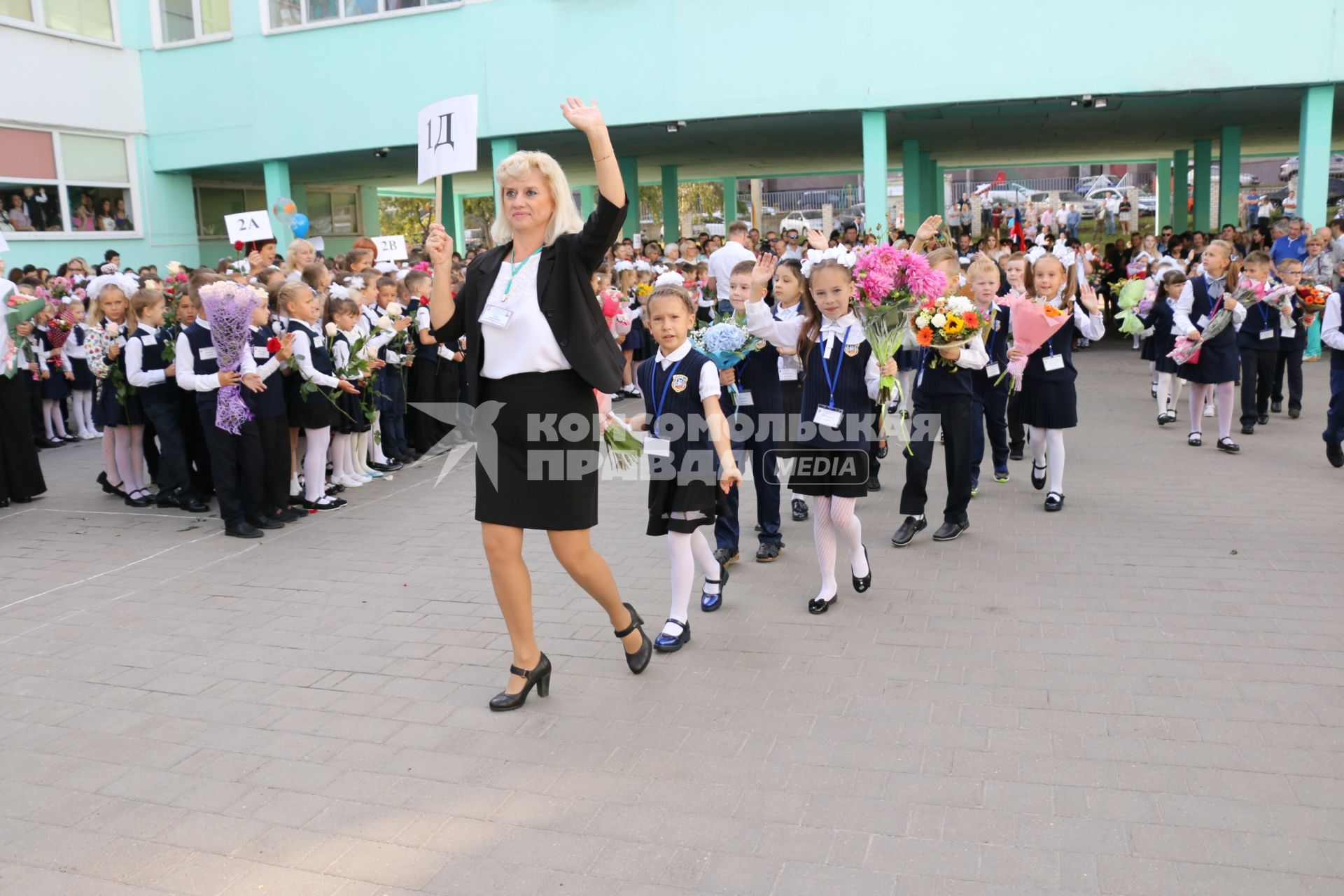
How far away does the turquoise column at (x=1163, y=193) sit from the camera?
3538 centimetres

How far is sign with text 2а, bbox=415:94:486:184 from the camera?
495cm

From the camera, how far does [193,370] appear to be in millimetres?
→ 7961

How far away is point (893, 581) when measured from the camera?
6422 millimetres

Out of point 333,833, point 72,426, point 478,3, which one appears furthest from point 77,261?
point 333,833

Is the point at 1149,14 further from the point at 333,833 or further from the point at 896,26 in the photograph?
the point at 333,833

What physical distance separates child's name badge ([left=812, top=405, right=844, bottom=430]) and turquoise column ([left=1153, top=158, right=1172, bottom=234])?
3350 centimetres

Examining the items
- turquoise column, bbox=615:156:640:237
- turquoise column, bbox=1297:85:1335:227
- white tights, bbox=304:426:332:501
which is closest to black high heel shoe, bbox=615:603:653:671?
white tights, bbox=304:426:332:501

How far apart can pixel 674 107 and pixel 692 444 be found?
14.3 m

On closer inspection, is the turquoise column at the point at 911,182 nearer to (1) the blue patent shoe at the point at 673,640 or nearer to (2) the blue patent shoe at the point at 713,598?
(2) the blue patent shoe at the point at 713,598

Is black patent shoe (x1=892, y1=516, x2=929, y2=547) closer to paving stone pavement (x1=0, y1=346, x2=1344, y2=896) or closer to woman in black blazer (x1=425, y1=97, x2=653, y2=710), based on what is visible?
paving stone pavement (x1=0, y1=346, x2=1344, y2=896)

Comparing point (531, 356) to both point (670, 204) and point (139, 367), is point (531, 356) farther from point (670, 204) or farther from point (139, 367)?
point (670, 204)

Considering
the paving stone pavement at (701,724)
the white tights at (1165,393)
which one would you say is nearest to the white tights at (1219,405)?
the white tights at (1165,393)

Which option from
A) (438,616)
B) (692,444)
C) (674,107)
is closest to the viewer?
(692,444)

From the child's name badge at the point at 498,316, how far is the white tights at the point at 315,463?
498 centimetres
